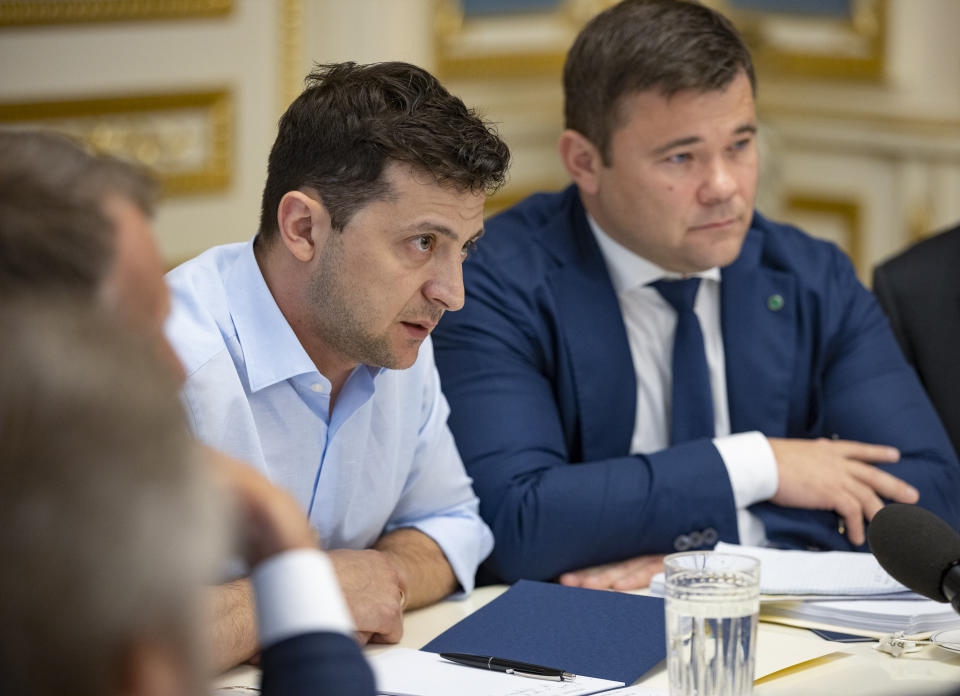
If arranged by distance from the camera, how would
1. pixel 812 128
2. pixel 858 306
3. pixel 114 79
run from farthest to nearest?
pixel 812 128, pixel 114 79, pixel 858 306

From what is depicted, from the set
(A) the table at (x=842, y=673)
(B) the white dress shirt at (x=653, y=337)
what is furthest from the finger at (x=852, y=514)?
(A) the table at (x=842, y=673)

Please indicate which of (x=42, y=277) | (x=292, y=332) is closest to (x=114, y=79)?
(x=292, y=332)

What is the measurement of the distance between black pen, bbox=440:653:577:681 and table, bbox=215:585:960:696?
Answer: 0.08 meters

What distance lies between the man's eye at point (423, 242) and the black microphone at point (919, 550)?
0.57 m

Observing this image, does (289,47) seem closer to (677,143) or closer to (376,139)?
(677,143)

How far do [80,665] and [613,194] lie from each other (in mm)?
1493

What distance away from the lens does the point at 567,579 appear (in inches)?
63.2

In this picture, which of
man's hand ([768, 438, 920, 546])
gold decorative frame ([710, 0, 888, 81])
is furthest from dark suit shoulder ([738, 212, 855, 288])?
gold decorative frame ([710, 0, 888, 81])

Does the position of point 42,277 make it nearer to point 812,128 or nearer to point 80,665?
point 80,665

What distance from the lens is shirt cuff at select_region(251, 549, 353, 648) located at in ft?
2.57

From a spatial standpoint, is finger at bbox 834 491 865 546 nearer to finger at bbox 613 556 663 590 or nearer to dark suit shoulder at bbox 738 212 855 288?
finger at bbox 613 556 663 590

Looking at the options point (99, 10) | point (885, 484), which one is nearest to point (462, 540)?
point (885, 484)

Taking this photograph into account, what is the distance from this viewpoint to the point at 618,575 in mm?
1601

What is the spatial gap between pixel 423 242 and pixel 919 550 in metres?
0.63
